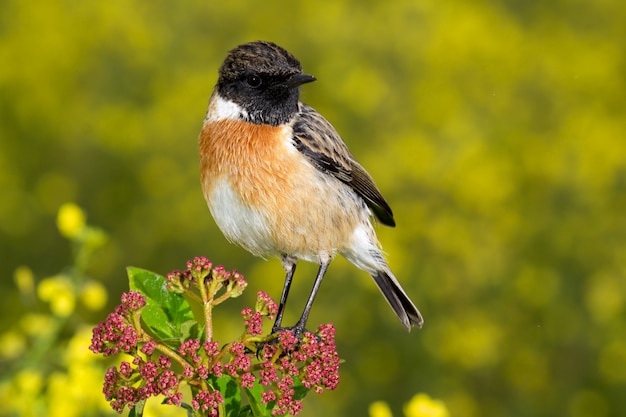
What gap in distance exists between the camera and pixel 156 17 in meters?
9.63

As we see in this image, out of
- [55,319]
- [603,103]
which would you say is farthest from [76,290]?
[603,103]

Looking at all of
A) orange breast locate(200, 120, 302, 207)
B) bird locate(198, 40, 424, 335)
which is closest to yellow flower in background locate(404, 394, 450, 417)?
bird locate(198, 40, 424, 335)

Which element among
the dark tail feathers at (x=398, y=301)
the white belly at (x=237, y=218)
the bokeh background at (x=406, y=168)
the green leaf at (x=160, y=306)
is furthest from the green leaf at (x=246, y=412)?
the bokeh background at (x=406, y=168)

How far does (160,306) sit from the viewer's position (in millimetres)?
2650

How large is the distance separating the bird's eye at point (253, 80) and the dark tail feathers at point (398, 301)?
1.24 meters

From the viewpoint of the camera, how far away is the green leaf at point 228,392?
99.9 inches

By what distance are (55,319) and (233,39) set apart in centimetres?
630

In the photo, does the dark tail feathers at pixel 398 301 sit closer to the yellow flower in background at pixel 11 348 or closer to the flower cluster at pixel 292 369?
the yellow flower in background at pixel 11 348

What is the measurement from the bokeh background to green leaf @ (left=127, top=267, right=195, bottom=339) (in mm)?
4059

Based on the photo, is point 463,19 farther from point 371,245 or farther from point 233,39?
point 371,245

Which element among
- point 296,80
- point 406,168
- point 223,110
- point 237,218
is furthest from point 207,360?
point 406,168

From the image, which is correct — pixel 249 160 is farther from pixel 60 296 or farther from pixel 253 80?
pixel 60 296

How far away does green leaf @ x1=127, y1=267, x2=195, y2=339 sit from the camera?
8.54 ft

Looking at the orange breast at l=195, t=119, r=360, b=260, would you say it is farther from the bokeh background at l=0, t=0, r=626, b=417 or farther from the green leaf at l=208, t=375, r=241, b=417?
the bokeh background at l=0, t=0, r=626, b=417
